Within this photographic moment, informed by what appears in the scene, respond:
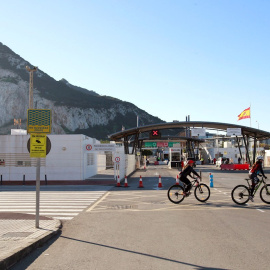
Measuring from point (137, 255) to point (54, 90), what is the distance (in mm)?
186519

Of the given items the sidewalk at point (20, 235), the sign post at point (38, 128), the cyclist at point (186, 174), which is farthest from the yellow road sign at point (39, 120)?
the cyclist at point (186, 174)

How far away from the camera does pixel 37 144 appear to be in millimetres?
8891

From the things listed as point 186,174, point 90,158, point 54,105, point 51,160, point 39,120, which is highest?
point 54,105

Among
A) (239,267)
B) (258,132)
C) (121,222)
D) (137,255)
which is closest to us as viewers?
(239,267)

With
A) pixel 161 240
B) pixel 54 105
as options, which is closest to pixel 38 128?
pixel 161 240

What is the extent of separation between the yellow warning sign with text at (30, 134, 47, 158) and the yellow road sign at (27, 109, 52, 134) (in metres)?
0.15

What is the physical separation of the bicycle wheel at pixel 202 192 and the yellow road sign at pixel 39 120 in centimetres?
715

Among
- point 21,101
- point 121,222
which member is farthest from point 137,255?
point 21,101

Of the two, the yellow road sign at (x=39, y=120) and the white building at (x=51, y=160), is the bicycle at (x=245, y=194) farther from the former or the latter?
the white building at (x=51, y=160)

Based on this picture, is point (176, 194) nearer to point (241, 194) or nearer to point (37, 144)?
point (241, 194)

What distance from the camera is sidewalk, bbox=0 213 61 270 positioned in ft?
19.3

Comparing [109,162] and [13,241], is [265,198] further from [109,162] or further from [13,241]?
[109,162]

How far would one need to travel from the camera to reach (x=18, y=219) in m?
9.92

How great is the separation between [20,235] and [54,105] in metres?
160
